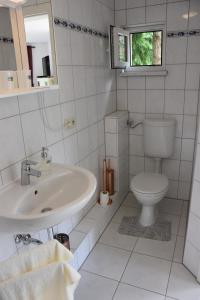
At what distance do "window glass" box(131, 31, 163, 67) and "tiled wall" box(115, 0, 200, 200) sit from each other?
138mm

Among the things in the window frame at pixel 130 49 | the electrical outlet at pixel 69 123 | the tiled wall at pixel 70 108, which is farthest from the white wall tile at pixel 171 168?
the electrical outlet at pixel 69 123

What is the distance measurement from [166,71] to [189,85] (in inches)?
10.4

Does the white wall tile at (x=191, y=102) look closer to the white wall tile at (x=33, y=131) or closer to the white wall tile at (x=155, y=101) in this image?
the white wall tile at (x=155, y=101)

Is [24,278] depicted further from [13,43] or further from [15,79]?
[13,43]

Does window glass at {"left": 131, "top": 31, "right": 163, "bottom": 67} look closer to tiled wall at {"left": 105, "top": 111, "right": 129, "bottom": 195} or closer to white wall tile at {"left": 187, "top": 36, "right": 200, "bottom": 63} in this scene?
white wall tile at {"left": 187, "top": 36, "right": 200, "bottom": 63}

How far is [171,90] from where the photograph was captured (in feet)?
8.30

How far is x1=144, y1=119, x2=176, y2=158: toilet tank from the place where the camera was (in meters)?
2.49

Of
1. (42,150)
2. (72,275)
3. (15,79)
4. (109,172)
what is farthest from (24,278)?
(109,172)

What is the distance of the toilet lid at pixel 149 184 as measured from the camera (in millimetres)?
2235

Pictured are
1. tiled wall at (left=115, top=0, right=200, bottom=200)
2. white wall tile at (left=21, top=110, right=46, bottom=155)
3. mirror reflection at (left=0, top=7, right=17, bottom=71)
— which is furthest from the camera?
tiled wall at (left=115, top=0, right=200, bottom=200)

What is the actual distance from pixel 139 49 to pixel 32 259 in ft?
7.86

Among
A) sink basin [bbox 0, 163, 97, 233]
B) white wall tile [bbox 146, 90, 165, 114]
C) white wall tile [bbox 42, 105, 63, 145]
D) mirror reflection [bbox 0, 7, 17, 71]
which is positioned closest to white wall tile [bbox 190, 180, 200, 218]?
sink basin [bbox 0, 163, 97, 233]

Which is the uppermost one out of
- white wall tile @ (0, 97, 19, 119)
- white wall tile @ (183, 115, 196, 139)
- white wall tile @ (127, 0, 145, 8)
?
white wall tile @ (127, 0, 145, 8)

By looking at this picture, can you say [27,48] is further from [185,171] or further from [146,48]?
[185,171]
